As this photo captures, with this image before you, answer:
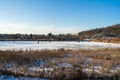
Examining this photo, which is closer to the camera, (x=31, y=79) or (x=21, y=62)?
(x=31, y=79)

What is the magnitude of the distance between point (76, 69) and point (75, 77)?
56 cm

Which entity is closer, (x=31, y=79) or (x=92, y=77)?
(x=31, y=79)

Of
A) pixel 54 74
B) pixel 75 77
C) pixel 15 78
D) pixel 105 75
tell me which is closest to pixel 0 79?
pixel 15 78

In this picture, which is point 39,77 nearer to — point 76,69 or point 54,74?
point 54,74

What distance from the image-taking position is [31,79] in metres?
9.27

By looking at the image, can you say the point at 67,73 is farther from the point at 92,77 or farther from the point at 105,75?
the point at 105,75

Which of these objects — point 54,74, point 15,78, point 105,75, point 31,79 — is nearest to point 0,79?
point 15,78

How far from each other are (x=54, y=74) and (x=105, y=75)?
2.36 metres

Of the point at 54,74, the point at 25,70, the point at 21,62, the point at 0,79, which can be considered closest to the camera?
the point at 0,79

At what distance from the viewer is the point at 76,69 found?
1018 cm

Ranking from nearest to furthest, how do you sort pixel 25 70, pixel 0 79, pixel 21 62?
1. pixel 0 79
2. pixel 25 70
3. pixel 21 62

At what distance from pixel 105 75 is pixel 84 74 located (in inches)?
42.8

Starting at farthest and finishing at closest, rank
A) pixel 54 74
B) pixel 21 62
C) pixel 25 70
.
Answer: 1. pixel 21 62
2. pixel 25 70
3. pixel 54 74

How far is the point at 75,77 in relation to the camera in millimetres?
9695
